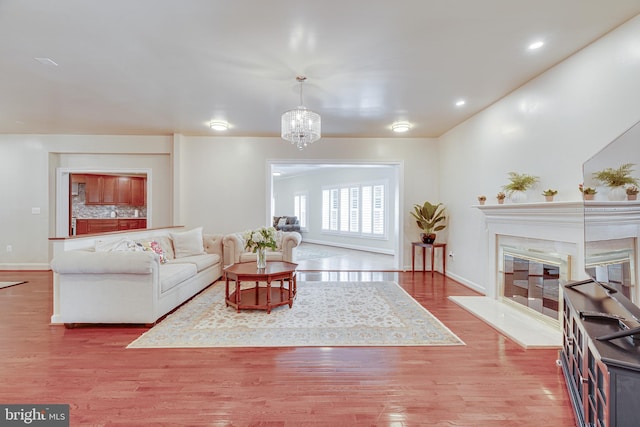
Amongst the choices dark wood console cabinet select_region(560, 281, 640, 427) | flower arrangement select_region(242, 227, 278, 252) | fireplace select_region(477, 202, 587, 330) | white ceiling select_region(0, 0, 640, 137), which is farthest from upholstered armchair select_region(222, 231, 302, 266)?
dark wood console cabinet select_region(560, 281, 640, 427)

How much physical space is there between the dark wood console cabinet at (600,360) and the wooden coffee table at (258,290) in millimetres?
2681

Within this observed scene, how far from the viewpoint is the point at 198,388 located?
6.55 feet

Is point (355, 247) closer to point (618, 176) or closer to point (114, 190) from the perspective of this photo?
point (114, 190)

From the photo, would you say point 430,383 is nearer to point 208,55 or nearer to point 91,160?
point 208,55

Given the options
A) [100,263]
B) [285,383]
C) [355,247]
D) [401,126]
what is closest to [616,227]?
[285,383]

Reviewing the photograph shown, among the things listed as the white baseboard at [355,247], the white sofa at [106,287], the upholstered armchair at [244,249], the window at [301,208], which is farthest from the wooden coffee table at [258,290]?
the window at [301,208]

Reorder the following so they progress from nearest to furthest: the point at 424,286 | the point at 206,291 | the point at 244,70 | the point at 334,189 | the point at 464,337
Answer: the point at 464,337 → the point at 244,70 → the point at 206,291 → the point at 424,286 → the point at 334,189

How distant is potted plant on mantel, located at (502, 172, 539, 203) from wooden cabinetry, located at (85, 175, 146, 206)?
9202 millimetres

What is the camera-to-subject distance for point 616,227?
1.62 metres

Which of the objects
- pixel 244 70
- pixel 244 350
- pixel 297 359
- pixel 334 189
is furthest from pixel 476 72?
pixel 334 189

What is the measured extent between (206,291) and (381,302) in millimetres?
2648

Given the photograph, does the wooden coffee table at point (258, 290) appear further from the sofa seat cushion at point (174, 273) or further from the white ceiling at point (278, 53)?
the white ceiling at point (278, 53)

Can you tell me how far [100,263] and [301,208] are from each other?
861cm

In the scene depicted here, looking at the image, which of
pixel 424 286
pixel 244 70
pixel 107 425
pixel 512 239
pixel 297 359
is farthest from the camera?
pixel 424 286
